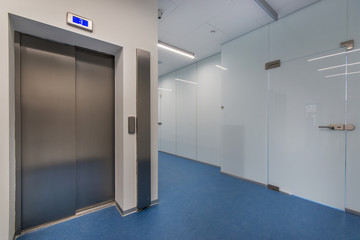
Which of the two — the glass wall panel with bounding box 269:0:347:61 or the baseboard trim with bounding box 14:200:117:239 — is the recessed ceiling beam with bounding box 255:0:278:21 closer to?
the glass wall panel with bounding box 269:0:347:61

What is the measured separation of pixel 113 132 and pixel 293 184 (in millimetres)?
3267

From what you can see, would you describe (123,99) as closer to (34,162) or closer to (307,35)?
(34,162)

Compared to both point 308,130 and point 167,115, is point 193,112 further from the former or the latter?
point 308,130

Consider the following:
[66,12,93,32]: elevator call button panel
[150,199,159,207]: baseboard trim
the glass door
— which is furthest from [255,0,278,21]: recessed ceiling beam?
[150,199,159,207]: baseboard trim

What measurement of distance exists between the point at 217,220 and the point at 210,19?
337 cm

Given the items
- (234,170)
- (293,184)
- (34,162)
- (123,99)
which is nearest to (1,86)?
(34,162)

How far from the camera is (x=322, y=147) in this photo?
2385mm

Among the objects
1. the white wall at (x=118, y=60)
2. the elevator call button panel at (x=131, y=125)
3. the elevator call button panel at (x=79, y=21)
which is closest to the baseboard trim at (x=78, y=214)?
the white wall at (x=118, y=60)

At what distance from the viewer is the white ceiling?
2457mm

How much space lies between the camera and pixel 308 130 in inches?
99.3

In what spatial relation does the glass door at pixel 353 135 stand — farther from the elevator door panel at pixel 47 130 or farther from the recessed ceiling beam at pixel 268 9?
the elevator door panel at pixel 47 130

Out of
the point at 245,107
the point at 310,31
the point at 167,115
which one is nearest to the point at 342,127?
the point at 245,107

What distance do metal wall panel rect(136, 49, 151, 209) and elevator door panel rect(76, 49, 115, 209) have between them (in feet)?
1.80

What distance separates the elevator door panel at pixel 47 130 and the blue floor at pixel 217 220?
0.31 m
